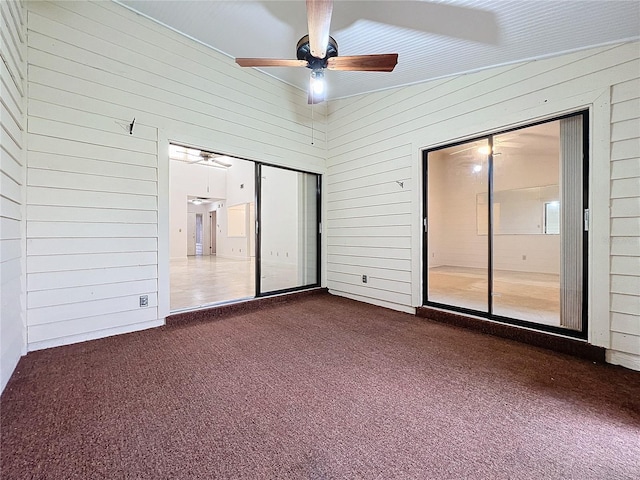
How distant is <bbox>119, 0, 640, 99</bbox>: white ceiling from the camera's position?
199cm

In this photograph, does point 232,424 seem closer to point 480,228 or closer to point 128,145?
point 128,145

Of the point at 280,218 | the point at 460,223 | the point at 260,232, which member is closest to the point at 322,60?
the point at 260,232

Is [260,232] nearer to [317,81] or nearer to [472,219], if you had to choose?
[317,81]

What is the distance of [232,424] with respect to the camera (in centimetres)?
145

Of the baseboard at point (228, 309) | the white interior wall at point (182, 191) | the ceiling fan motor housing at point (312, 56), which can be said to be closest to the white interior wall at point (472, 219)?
the baseboard at point (228, 309)

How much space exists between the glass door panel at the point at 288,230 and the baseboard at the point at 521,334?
219 cm

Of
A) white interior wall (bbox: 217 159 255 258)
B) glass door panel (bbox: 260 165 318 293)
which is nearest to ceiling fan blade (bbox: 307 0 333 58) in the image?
glass door panel (bbox: 260 165 318 293)

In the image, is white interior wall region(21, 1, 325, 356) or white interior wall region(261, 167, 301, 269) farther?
white interior wall region(261, 167, 301, 269)

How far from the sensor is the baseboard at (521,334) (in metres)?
2.23

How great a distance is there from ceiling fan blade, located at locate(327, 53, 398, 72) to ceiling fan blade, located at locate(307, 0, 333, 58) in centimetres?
18

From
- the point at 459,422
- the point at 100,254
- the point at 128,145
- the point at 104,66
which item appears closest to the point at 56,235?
the point at 100,254

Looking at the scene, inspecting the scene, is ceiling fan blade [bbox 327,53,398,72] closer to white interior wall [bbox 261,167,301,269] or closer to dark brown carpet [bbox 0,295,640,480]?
dark brown carpet [bbox 0,295,640,480]

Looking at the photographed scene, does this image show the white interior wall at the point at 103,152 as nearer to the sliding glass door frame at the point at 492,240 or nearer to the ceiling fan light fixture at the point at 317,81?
the ceiling fan light fixture at the point at 317,81

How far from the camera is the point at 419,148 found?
3.42 metres
